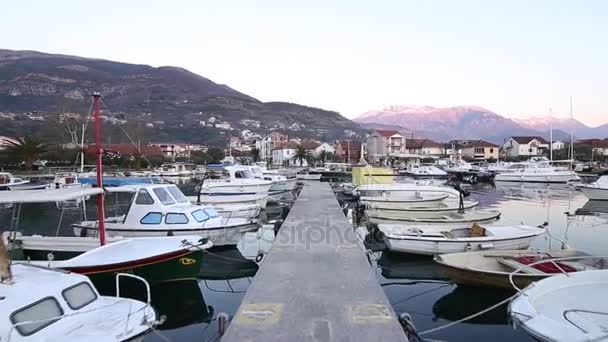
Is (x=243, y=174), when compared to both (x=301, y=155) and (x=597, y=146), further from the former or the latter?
(x=597, y=146)

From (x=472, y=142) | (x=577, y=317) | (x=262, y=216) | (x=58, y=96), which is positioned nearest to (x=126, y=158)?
(x=262, y=216)

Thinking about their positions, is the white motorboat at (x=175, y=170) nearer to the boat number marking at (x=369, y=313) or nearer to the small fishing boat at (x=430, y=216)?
the small fishing boat at (x=430, y=216)

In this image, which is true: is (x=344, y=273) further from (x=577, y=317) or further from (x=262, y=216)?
(x=262, y=216)

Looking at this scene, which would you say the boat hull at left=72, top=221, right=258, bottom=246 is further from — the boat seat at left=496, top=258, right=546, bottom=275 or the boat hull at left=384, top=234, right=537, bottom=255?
the boat seat at left=496, top=258, right=546, bottom=275

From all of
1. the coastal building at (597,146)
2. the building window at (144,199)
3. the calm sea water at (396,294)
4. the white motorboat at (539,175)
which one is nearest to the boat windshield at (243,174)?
the calm sea water at (396,294)

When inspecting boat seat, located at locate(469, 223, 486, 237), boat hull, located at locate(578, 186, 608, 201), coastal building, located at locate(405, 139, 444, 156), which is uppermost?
coastal building, located at locate(405, 139, 444, 156)

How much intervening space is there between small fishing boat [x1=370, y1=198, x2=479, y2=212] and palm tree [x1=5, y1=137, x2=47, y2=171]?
5074cm

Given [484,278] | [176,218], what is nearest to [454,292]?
[484,278]

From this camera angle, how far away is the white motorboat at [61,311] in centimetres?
631

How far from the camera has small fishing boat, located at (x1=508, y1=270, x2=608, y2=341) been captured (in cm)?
598

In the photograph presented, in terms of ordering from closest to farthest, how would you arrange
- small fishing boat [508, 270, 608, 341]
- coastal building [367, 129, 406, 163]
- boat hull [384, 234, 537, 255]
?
small fishing boat [508, 270, 608, 341] → boat hull [384, 234, 537, 255] → coastal building [367, 129, 406, 163]

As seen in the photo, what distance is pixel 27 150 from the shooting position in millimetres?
55688

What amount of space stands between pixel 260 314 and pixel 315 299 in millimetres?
1143

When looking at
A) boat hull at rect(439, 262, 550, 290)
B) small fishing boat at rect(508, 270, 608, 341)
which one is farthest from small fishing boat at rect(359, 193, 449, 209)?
small fishing boat at rect(508, 270, 608, 341)
